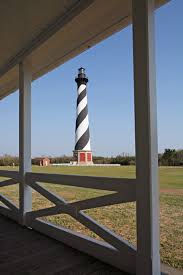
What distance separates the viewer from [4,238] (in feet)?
10.0

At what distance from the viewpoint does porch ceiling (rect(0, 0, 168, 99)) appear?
238cm

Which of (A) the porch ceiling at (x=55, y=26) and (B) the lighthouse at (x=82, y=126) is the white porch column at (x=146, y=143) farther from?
(B) the lighthouse at (x=82, y=126)

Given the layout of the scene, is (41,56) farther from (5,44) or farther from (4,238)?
(4,238)

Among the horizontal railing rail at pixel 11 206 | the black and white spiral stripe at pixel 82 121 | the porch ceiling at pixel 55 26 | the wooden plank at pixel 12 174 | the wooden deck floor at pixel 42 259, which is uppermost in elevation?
the black and white spiral stripe at pixel 82 121

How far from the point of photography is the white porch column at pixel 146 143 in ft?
6.32

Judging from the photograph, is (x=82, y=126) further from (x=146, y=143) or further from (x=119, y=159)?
(x=146, y=143)

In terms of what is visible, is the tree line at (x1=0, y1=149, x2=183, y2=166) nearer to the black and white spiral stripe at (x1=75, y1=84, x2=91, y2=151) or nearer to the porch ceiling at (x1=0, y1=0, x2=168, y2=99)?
the black and white spiral stripe at (x1=75, y1=84, x2=91, y2=151)

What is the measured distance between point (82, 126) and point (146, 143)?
21.0m

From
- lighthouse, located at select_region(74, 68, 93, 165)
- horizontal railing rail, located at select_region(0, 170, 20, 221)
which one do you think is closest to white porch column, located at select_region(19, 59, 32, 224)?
horizontal railing rail, located at select_region(0, 170, 20, 221)

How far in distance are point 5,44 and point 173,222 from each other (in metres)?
3.07

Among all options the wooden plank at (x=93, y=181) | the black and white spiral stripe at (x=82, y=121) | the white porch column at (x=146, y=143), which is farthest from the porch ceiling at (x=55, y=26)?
the black and white spiral stripe at (x=82, y=121)

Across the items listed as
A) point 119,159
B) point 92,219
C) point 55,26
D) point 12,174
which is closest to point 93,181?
point 92,219

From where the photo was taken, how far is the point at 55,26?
275 centimetres

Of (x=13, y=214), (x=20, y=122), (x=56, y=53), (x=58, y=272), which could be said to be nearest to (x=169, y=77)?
(x=56, y=53)
